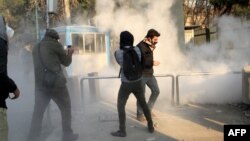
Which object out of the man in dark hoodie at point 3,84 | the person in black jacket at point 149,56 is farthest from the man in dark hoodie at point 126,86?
the man in dark hoodie at point 3,84

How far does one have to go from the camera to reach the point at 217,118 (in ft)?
26.2

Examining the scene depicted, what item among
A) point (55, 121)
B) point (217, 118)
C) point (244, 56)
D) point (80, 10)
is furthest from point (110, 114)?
point (80, 10)

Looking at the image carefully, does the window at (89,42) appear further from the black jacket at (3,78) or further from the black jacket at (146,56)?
the black jacket at (3,78)

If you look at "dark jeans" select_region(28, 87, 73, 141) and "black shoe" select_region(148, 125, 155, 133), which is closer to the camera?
"dark jeans" select_region(28, 87, 73, 141)

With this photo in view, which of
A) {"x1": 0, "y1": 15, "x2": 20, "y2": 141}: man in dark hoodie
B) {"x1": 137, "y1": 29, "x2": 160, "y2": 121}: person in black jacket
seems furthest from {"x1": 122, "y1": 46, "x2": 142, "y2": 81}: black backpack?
{"x1": 0, "y1": 15, "x2": 20, "y2": 141}: man in dark hoodie

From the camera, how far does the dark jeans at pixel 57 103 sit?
6.74m

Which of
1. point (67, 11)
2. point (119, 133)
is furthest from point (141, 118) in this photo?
point (67, 11)

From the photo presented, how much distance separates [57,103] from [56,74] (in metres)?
0.44

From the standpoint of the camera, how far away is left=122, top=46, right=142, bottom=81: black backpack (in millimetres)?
6812

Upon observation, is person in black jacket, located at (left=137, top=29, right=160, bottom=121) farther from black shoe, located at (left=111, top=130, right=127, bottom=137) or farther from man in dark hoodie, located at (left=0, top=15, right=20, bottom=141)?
man in dark hoodie, located at (left=0, top=15, right=20, bottom=141)

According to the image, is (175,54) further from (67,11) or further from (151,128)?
(67,11)

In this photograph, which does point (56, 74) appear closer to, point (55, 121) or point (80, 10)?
point (55, 121)

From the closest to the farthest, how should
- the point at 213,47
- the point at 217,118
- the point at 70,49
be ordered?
1. the point at 70,49
2. the point at 217,118
3. the point at 213,47

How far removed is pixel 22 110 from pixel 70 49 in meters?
4.05
